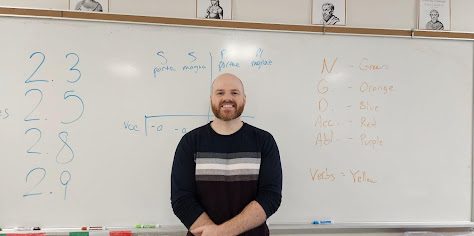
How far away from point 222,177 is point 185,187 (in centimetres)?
16

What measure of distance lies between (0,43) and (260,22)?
4.08ft

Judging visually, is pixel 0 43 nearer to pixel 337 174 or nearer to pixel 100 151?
pixel 100 151

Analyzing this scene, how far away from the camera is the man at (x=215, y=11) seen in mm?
1853

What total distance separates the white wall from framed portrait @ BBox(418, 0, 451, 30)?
3 centimetres

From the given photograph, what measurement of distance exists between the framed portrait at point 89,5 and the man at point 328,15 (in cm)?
110

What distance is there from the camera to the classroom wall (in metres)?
1.81

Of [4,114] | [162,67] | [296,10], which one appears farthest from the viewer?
[296,10]

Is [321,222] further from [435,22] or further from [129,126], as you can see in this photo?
[435,22]

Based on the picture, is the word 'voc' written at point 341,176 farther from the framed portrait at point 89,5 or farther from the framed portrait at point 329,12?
the framed portrait at point 89,5

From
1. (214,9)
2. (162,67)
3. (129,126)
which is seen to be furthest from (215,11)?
(129,126)

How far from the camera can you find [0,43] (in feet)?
5.63

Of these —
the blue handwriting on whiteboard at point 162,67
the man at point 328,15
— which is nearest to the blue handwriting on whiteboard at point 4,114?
the blue handwriting on whiteboard at point 162,67

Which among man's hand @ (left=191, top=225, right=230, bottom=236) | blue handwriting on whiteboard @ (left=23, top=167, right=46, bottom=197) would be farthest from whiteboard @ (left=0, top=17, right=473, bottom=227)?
man's hand @ (left=191, top=225, right=230, bottom=236)

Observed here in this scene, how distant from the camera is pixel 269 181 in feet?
5.04
